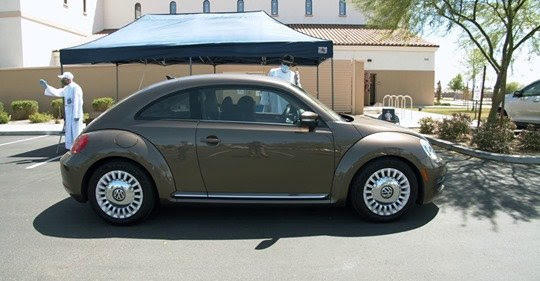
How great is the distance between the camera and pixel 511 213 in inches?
221

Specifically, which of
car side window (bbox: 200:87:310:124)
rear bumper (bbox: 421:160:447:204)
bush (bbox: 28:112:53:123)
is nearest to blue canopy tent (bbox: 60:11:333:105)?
car side window (bbox: 200:87:310:124)

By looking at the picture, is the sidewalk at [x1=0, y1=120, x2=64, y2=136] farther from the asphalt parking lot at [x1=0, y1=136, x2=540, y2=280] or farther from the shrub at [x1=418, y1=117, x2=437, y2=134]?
the shrub at [x1=418, y1=117, x2=437, y2=134]

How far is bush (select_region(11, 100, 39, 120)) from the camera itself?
64.0ft

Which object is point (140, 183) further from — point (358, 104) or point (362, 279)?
point (358, 104)

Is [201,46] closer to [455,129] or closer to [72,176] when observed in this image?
[72,176]

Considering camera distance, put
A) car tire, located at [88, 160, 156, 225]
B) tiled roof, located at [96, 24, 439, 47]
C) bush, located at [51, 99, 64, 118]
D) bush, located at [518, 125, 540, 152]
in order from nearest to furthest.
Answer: car tire, located at [88, 160, 156, 225]
bush, located at [518, 125, 540, 152]
bush, located at [51, 99, 64, 118]
tiled roof, located at [96, 24, 439, 47]

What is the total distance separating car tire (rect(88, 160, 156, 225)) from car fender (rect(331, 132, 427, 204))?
2005 millimetres

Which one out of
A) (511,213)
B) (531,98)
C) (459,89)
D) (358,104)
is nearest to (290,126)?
(511,213)

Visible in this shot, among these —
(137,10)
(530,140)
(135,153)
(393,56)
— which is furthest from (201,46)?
(137,10)

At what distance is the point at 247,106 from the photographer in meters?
5.25

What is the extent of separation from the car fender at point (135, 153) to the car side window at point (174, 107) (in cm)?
29

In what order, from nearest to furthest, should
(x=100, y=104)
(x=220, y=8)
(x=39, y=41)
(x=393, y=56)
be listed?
(x=100, y=104), (x=39, y=41), (x=393, y=56), (x=220, y=8)

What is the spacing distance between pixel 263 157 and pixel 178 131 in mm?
943

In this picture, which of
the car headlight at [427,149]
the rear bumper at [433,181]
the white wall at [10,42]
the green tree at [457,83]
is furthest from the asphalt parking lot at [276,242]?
the green tree at [457,83]
